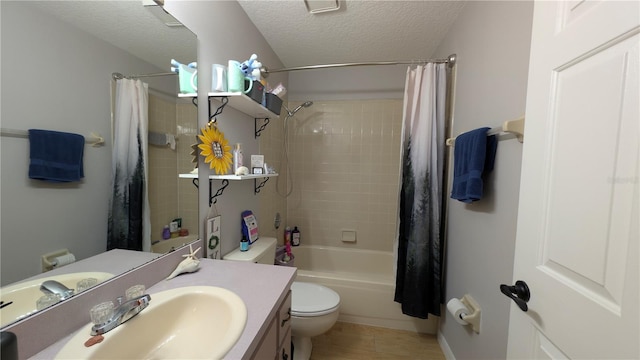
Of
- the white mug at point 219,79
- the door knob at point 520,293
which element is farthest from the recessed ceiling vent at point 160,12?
the door knob at point 520,293

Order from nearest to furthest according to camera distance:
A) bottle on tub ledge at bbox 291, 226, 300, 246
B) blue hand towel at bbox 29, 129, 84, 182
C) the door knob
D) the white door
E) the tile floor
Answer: the white door
blue hand towel at bbox 29, 129, 84, 182
the door knob
the tile floor
bottle on tub ledge at bbox 291, 226, 300, 246

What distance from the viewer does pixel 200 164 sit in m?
1.20

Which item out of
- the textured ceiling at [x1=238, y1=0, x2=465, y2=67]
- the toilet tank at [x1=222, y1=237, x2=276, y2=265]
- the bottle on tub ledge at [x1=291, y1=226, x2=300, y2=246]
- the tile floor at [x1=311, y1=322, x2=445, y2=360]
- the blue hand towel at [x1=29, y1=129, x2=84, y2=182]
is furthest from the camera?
the bottle on tub ledge at [x1=291, y1=226, x2=300, y2=246]

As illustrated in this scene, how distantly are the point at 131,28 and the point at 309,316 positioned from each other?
65.6 inches

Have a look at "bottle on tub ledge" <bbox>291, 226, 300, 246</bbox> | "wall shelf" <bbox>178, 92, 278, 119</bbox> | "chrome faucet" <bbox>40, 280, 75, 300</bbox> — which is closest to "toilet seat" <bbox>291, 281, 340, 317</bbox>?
"bottle on tub ledge" <bbox>291, 226, 300, 246</bbox>

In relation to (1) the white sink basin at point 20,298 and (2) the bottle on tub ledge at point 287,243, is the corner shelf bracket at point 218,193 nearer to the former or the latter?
(1) the white sink basin at point 20,298

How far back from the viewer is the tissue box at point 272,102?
1.47 m

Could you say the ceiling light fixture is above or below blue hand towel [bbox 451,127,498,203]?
above

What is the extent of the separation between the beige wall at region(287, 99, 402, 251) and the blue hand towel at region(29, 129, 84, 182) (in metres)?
2.10

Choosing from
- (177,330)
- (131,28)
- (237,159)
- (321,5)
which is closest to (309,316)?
(177,330)

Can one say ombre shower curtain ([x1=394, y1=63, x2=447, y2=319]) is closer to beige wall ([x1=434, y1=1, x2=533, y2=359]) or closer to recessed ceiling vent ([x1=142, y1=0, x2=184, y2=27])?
beige wall ([x1=434, y1=1, x2=533, y2=359])

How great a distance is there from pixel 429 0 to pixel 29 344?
87.7 inches

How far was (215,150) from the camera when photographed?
1219 mm

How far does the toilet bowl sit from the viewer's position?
146cm
